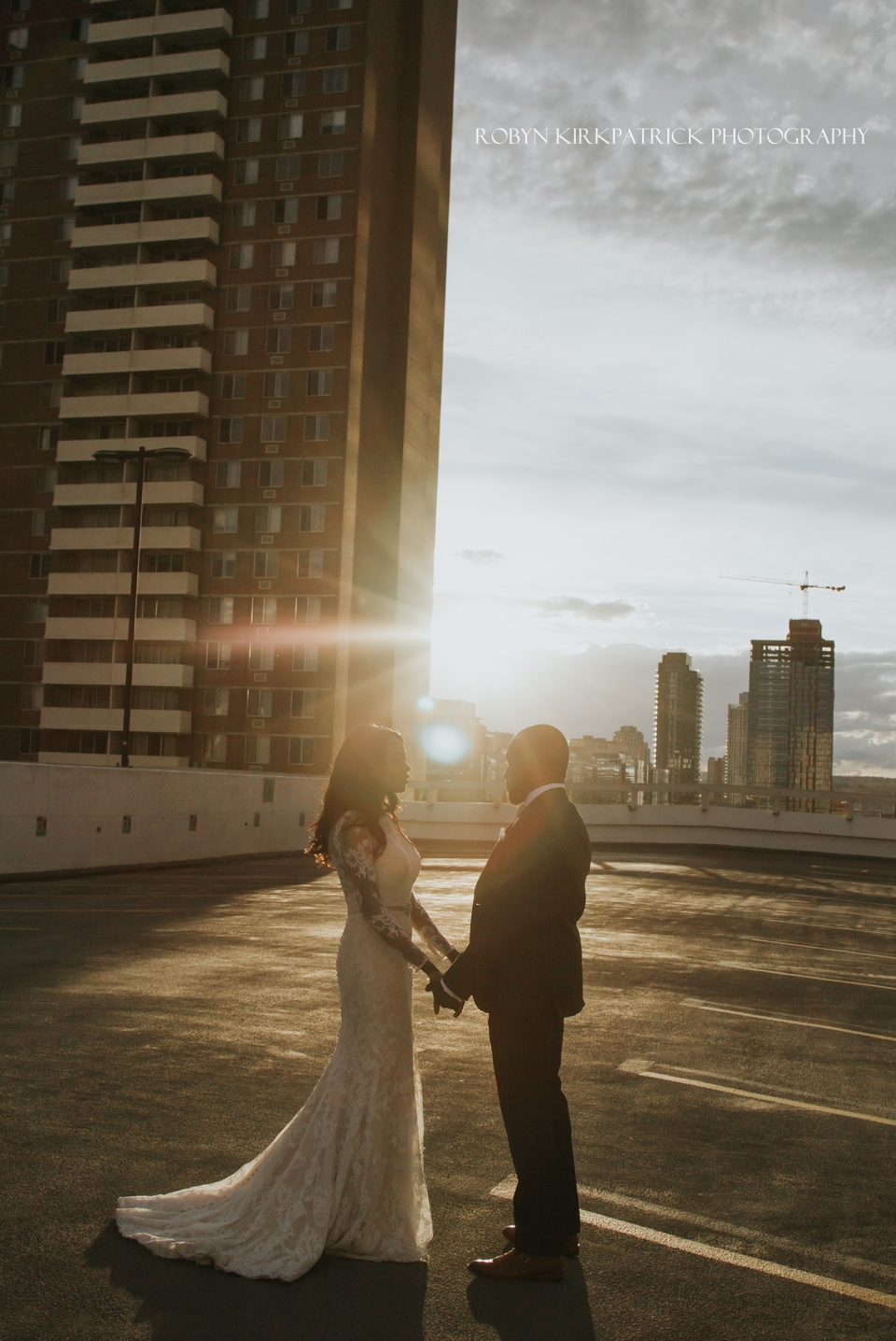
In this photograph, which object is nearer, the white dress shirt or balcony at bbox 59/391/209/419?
the white dress shirt

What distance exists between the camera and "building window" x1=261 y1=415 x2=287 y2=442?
56656 mm

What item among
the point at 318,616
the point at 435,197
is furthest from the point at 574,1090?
the point at 435,197

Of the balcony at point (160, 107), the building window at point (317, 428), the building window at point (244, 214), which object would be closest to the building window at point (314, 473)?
the building window at point (317, 428)

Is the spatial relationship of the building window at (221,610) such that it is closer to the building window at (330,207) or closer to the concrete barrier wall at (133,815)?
the building window at (330,207)

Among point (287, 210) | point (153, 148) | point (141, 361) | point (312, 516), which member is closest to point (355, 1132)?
point (312, 516)

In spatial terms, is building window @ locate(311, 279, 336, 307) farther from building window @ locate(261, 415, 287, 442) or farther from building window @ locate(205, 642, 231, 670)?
building window @ locate(205, 642, 231, 670)

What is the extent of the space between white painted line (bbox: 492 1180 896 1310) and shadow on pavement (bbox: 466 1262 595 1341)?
1.30 ft

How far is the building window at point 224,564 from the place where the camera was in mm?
57094

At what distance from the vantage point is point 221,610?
5719 cm

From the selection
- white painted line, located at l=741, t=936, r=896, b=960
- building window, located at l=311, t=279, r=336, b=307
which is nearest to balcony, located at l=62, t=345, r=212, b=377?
building window, located at l=311, t=279, r=336, b=307

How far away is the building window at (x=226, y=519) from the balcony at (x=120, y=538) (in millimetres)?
1083

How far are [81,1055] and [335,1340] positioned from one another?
3886 mm

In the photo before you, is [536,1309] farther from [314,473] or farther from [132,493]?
[132,493]

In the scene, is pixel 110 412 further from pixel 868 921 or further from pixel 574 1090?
pixel 574 1090
